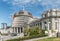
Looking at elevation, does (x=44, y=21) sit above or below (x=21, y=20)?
above

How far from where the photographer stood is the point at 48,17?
99812 mm

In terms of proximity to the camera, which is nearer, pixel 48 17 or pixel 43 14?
pixel 48 17

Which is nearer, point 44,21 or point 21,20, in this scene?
point 44,21

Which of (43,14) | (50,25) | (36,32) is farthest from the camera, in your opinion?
(43,14)

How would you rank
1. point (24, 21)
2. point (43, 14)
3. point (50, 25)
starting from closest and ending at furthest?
point (50, 25) → point (43, 14) → point (24, 21)

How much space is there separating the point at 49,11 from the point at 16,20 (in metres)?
48.1

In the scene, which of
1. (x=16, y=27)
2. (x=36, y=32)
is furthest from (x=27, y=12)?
(x=36, y=32)

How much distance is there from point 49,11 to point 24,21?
4206cm

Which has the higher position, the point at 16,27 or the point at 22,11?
the point at 22,11

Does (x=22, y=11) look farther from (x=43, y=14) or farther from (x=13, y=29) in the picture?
(x=43, y=14)

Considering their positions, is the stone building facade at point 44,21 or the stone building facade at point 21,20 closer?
the stone building facade at point 44,21

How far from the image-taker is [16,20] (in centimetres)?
14350

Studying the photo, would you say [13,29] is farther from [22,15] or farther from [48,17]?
[48,17]

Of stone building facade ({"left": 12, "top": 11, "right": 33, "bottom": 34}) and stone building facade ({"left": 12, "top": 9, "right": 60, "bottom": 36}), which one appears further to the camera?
A: stone building facade ({"left": 12, "top": 11, "right": 33, "bottom": 34})
